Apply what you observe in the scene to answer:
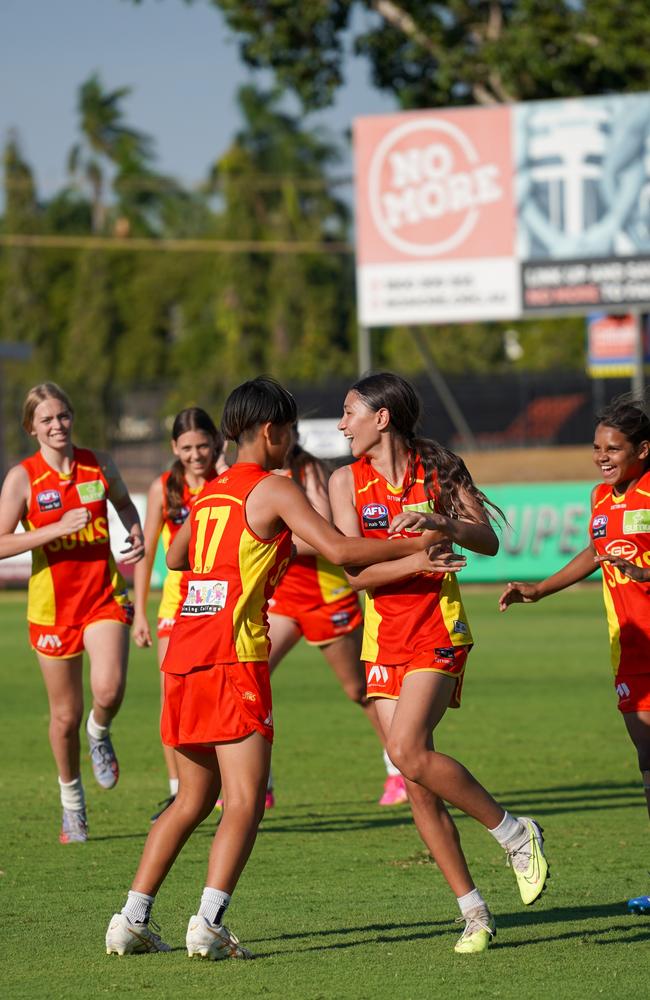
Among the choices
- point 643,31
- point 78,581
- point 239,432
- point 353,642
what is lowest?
point 353,642

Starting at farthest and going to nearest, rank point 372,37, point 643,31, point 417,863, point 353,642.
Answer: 1. point 372,37
2. point 643,31
3. point 353,642
4. point 417,863

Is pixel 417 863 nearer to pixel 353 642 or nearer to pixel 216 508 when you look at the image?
pixel 353 642

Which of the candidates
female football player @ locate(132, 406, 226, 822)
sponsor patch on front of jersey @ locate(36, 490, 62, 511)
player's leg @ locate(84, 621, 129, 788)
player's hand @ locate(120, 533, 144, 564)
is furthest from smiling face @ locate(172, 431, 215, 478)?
player's leg @ locate(84, 621, 129, 788)

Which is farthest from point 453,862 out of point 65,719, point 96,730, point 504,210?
point 504,210

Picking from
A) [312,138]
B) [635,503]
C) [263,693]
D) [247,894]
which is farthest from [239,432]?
[312,138]

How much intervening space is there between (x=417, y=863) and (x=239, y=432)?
2.73m

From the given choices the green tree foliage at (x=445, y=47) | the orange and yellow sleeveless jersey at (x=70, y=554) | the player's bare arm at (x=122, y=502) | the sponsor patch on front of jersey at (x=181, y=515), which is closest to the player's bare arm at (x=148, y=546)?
the sponsor patch on front of jersey at (x=181, y=515)

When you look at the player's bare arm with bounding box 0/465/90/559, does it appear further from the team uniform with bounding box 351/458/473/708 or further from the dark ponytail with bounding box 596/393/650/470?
the dark ponytail with bounding box 596/393/650/470

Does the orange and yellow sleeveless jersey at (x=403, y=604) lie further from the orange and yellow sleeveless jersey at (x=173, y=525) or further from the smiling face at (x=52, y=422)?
the orange and yellow sleeveless jersey at (x=173, y=525)

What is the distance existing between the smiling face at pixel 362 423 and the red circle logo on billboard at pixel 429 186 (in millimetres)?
23794

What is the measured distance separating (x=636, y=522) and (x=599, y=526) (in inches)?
6.5

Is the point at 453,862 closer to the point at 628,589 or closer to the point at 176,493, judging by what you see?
the point at 628,589

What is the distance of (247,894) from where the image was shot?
264 inches

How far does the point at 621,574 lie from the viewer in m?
6.38
